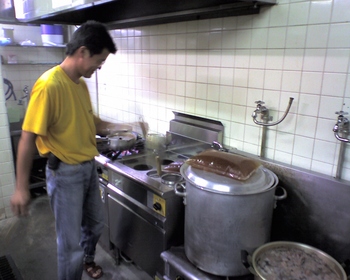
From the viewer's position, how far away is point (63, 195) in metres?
1.55

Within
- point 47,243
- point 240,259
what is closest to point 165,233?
point 240,259

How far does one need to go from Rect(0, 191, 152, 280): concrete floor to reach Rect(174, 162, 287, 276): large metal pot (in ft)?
2.91

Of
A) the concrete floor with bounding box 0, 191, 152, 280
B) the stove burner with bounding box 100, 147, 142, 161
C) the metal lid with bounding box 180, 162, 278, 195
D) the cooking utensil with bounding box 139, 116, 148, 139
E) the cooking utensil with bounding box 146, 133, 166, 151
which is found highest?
the metal lid with bounding box 180, 162, 278, 195

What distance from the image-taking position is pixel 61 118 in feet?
4.82

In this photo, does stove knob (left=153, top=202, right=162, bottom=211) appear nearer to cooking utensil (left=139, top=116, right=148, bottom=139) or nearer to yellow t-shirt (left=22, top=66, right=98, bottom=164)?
yellow t-shirt (left=22, top=66, right=98, bottom=164)

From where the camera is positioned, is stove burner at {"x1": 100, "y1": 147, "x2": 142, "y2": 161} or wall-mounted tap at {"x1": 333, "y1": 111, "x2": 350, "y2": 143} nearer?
wall-mounted tap at {"x1": 333, "y1": 111, "x2": 350, "y2": 143}

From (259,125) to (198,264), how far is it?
0.79 metres

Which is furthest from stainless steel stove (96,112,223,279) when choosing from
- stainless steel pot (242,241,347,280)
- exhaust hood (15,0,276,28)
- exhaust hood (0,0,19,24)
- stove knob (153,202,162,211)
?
exhaust hood (0,0,19,24)

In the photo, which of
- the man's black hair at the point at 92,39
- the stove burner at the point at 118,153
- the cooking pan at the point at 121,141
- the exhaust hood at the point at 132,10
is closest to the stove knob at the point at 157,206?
the stove burner at the point at 118,153

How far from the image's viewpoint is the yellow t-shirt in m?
1.38

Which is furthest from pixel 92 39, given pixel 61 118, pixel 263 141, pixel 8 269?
pixel 8 269

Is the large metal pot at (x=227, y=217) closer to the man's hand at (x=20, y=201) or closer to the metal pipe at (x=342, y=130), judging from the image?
the metal pipe at (x=342, y=130)

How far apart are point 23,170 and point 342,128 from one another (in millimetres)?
1419

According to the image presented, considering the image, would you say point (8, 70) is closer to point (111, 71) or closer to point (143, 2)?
point (111, 71)
